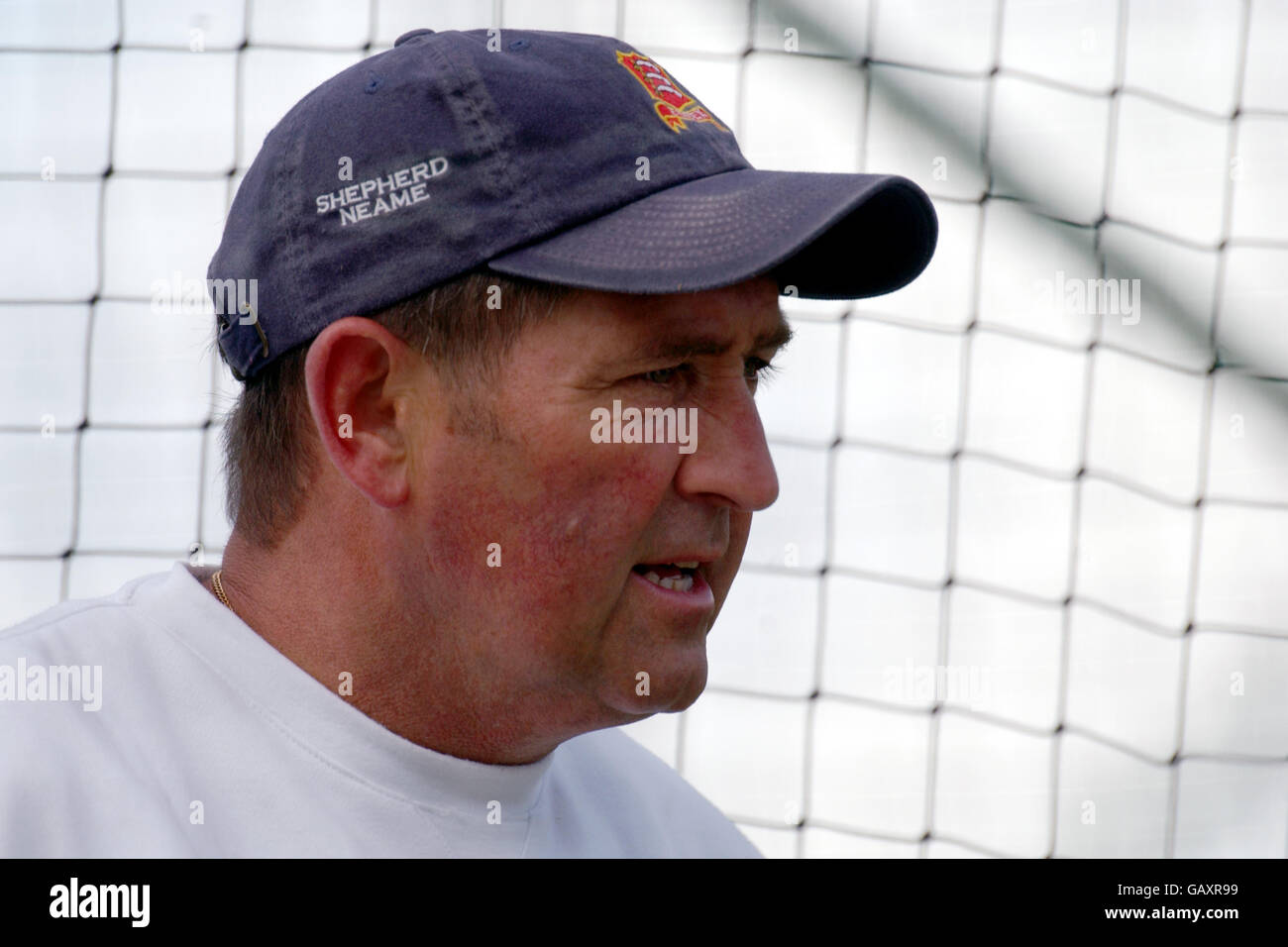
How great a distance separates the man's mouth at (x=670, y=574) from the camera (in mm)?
748

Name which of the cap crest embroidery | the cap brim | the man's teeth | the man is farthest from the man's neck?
the cap crest embroidery

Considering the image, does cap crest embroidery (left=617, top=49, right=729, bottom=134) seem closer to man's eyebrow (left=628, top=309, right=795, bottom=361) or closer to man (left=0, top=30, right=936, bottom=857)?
man (left=0, top=30, right=936, bottom=857)

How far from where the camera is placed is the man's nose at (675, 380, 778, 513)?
2.39 ft

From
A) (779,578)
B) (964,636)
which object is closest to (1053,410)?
(964,636)

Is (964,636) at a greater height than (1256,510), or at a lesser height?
lesser

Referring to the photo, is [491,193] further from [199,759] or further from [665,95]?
[199,759]

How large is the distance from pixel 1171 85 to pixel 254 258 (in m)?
1.50

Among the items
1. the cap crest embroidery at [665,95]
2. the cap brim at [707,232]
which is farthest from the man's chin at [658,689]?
the cap crest embroidery at [665,95]

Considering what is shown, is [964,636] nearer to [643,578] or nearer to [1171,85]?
[1171,85]

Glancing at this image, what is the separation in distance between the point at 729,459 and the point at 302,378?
0.88ft

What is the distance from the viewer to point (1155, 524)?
1821mm

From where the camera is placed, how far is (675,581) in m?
0.76

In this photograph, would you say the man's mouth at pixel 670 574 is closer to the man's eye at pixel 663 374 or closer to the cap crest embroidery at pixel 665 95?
the man's eye at pixel 663 374

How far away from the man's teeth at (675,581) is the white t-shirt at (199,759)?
16 cm
